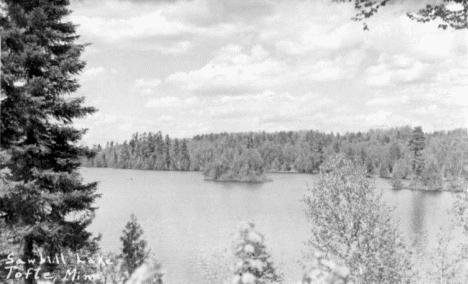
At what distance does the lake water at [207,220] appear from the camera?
34031mm

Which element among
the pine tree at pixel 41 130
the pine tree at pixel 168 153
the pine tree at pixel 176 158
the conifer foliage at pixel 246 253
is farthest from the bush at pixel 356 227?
the pine tree at pixel 168 153

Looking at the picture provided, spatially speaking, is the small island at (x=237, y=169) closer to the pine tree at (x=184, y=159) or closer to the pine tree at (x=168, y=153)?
the pine tree at (x=184, y=159)

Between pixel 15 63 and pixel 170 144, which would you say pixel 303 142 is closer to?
pixel 170 144

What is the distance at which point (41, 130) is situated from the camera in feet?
41.3

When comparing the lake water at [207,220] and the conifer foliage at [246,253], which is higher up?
the conifer foliage at [246,253]

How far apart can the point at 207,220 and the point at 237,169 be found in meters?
69.8

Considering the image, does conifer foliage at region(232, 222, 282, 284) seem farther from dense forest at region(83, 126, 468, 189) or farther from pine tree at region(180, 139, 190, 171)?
pine tree at region(180, 139, 190, 171)

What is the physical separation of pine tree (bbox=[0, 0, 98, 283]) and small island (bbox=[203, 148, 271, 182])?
107 meters

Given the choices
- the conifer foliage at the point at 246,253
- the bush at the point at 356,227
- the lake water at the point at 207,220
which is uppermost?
the conifer foliage at the point at 246,253

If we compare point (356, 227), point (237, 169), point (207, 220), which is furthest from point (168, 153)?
point (356, 227)

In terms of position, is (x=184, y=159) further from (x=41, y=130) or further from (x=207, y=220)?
(x=41, y=130)

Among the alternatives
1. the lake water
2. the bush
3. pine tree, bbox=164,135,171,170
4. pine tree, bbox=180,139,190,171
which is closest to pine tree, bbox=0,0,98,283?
the lake water

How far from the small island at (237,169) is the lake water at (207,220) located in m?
31.9

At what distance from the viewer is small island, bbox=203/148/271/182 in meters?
121
